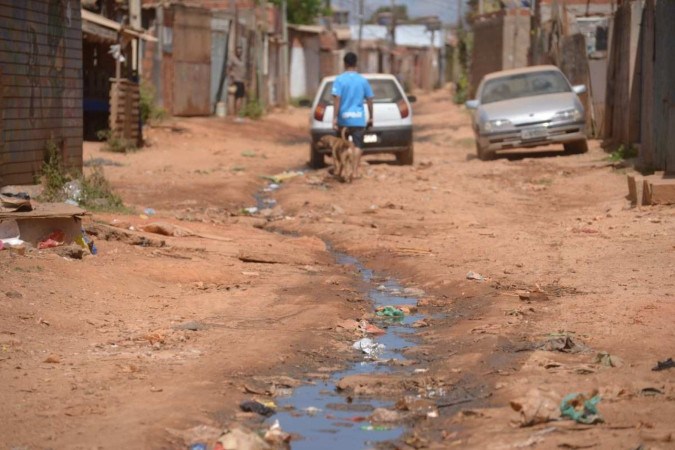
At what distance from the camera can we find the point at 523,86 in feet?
66.8

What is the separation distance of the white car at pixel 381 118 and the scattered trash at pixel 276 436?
1290 centimetres

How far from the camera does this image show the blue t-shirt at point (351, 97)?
1577cm

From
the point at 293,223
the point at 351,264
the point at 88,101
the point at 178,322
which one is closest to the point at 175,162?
the point at 88,101

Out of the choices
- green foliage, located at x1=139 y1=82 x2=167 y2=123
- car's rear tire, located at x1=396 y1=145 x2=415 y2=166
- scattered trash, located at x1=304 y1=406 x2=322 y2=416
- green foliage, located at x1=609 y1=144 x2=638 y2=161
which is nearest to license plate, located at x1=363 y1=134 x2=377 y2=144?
car's rear tire, located at x1=396 y1=145 x2=415 y2=166

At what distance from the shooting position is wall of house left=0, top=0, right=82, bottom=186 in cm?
1182

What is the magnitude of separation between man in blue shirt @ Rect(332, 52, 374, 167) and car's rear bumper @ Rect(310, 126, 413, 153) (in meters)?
2.06

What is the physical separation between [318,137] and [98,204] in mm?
6595

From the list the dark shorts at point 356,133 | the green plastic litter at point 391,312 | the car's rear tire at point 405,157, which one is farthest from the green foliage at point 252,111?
the green plastic litter at point 391,312

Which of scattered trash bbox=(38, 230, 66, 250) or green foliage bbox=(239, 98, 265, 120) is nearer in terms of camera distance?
scattered trash bbox=(38, 230, 66, 250)

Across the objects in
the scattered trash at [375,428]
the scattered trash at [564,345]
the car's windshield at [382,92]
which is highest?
the car's windshield at [382,92]

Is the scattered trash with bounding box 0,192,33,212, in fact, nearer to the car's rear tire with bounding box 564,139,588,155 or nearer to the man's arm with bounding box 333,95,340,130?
the man's arm with bounding box 333,95,340,130

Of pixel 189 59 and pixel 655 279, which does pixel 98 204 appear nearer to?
pixel 655 279

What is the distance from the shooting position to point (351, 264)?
10.5 meters

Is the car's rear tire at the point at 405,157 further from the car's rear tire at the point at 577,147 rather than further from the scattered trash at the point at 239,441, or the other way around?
the scattered trash at the point at 239,441
